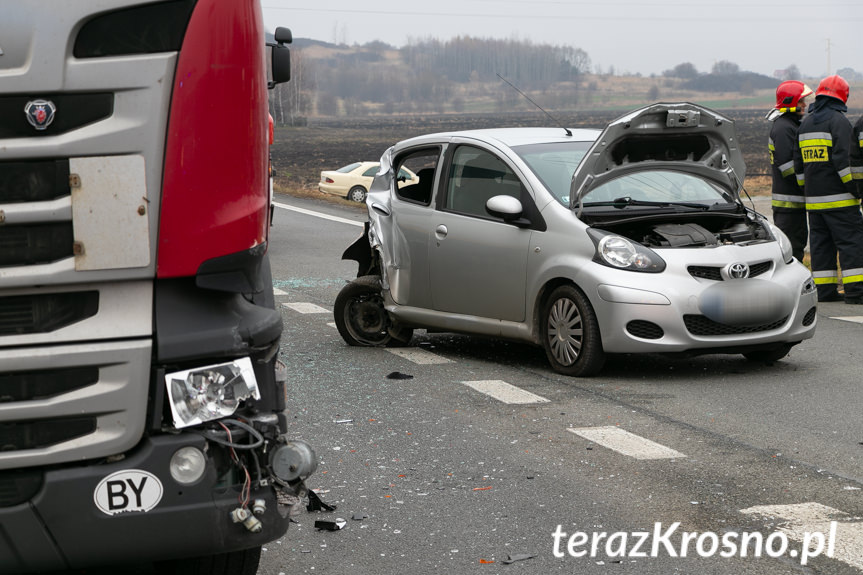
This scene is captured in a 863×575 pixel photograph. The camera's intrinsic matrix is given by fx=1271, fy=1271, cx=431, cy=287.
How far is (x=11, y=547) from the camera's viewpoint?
3.42 m

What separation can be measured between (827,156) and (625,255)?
16.6ft

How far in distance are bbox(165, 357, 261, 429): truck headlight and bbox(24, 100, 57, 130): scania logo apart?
0.75 meters

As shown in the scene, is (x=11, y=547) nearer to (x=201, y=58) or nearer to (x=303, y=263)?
(x=201, y=58)

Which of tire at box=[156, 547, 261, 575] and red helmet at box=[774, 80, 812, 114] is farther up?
red helmet at box=[774, 80, 812, 114]

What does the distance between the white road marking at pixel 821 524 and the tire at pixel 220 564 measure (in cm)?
217

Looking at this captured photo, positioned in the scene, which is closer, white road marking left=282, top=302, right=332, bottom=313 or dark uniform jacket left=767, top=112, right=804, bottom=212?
white road marking left=282, top=302, right=332, bottom=313

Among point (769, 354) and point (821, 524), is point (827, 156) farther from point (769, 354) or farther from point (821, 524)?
point (821, 524)

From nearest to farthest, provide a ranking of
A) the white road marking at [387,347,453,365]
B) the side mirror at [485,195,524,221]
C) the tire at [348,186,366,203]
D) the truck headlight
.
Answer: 1. the truck headlight
2. the side mirror at [485,195,524,221]
3. the white road marking at [387,347,453,365]
4. the tire at [348,186,366,203]

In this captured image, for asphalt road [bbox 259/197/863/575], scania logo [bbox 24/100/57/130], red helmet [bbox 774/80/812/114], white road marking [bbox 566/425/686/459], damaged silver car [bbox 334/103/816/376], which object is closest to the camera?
scania logo [bbox 24/100/57/130]

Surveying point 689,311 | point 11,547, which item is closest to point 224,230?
point 11,547

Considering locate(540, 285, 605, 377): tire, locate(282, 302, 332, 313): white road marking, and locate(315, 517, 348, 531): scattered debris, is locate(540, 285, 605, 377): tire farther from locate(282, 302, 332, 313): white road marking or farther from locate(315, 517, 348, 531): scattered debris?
locate(282, 302, 332, 313): white road marking

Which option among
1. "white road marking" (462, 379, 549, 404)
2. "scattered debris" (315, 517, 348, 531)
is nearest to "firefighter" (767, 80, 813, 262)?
"white road marking" (462, 379, 549, 404)

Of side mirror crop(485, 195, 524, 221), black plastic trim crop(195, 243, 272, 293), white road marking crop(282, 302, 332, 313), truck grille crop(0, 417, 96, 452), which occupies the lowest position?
white road marking crop(282, 302, 332, 313)

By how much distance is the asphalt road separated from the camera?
4914 mm
